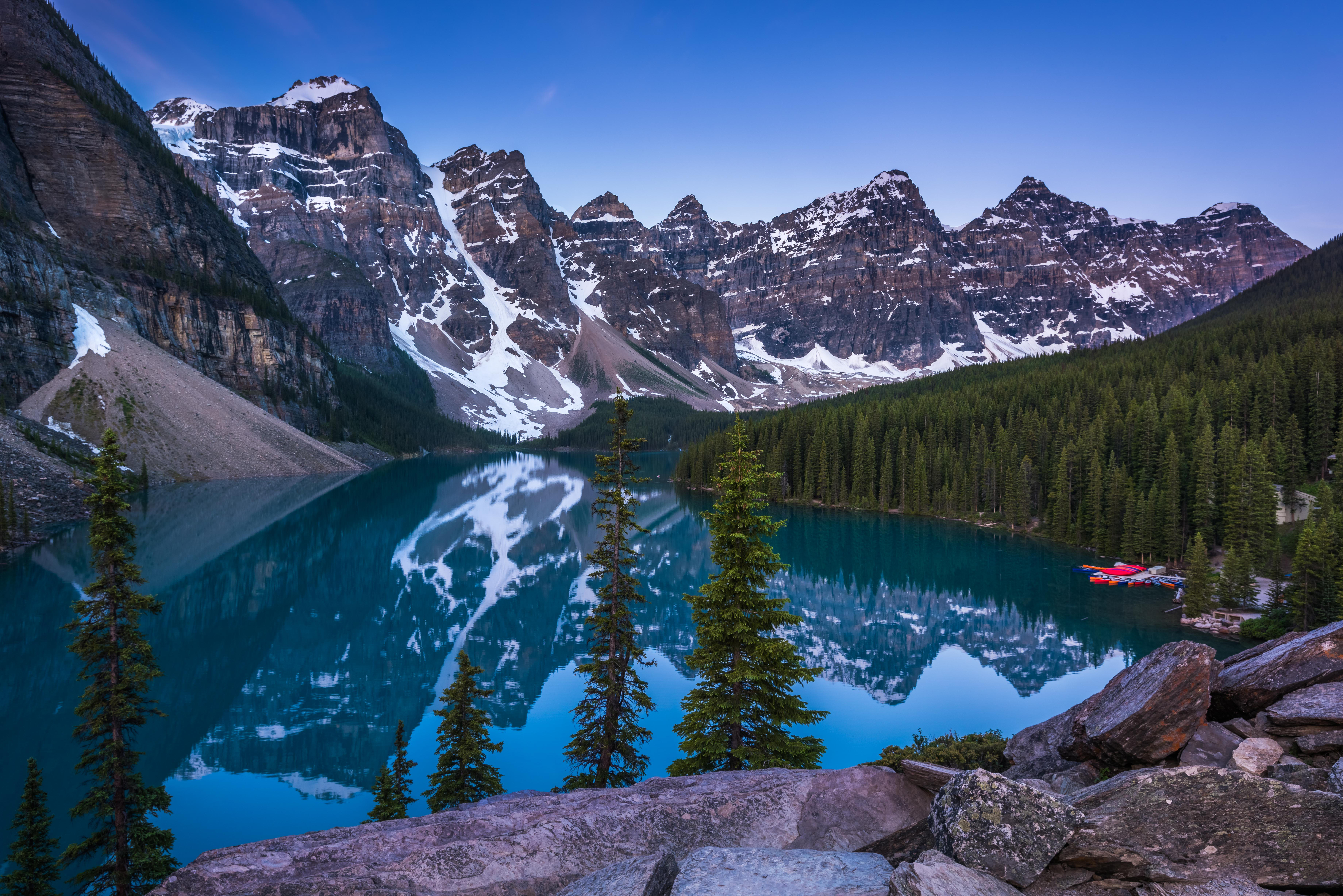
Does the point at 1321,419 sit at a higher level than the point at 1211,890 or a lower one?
higher

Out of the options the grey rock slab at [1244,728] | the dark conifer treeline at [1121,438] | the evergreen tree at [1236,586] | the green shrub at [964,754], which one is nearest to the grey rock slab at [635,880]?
the green shrub at [964,754]

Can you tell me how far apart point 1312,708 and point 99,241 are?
142m

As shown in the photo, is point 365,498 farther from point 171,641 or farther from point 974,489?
point 974,489

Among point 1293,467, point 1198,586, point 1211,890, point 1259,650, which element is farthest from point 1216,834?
point 1293,467

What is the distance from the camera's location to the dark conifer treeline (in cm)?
5106

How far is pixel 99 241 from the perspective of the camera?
10575cm

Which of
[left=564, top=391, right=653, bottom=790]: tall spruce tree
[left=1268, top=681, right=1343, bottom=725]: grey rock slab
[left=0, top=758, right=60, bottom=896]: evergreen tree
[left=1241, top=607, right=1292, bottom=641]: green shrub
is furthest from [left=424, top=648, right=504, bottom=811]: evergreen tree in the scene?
[left=1241, top=607, right=1292, bottom=641]: green shrub

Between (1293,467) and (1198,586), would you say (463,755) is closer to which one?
(1198,586)

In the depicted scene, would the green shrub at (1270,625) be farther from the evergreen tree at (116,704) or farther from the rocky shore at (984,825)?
the evergreen tree at (116,704)

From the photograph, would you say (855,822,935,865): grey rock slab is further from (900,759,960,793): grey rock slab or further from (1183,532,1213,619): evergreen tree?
(1183,532,1213,619): evergreen tree

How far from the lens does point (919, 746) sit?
1416 cm

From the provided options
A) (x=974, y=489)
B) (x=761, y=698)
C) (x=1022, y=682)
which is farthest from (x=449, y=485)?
(x=761, y=698)

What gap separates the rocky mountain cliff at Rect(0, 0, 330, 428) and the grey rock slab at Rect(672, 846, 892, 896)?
321 feet

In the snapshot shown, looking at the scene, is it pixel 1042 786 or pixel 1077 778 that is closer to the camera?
pixel 1042 786
